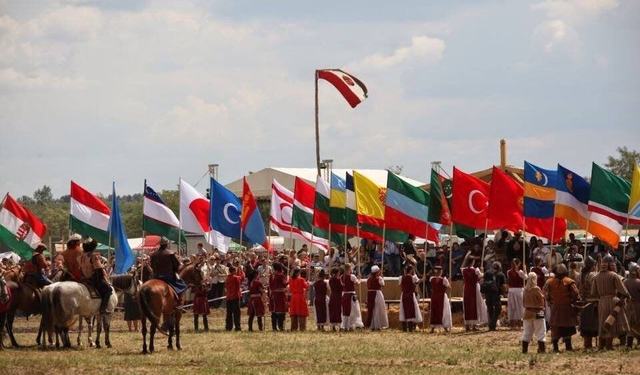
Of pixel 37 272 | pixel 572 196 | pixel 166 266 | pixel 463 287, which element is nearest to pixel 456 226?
pixel 463 287

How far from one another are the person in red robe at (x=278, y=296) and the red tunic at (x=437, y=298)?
13.8 feet

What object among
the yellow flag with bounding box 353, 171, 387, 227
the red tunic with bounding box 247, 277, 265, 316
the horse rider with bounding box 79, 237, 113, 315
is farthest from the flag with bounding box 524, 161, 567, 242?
the horse rider with bounding box 79, 237, 113, 315

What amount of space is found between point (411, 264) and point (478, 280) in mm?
2672

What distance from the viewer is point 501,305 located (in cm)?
3425

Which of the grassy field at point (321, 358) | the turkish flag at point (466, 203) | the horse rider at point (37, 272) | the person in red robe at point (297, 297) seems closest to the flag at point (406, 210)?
the turkish flag at point (466, 203)

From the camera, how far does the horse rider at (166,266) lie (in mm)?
26922

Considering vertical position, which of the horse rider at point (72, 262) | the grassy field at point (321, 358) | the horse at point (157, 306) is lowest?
the grassy field at point (321, 358)

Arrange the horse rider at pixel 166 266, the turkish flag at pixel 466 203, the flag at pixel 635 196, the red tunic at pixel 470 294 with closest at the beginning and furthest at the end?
the horse rider at pixel 166 266
the flag at pixel 635 196
the red tunic at pixel 470 294
the turkish flag at pixel 466 203

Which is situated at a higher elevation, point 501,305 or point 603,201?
point 603,201

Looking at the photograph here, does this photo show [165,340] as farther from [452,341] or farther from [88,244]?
[452,341]

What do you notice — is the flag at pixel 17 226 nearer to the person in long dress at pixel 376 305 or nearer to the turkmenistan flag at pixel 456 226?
the person in long dress at pixel 376 305

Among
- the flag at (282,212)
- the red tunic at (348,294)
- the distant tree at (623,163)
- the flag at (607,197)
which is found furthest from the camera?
the distant tree at (623,163)

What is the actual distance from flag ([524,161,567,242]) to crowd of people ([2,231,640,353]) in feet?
2.53

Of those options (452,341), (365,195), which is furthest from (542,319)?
(365,195)
